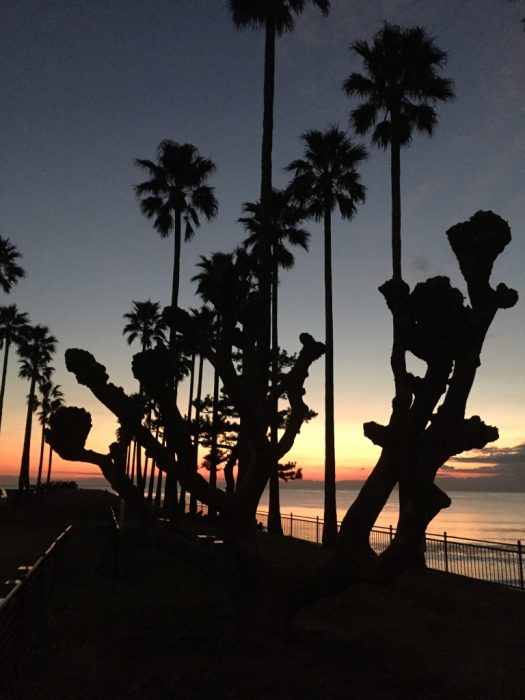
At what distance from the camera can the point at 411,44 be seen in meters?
20.5

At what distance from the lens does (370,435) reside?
7695mm

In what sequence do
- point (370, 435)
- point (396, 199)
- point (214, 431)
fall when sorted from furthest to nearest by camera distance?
point (214, 431) → point (396, 199) → point (370, 435)

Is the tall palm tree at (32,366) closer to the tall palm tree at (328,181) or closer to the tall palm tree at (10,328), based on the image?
the tall palm tree at (10,328)

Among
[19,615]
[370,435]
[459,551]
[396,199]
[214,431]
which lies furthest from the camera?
[214,431]

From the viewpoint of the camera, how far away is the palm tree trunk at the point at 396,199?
1920cm

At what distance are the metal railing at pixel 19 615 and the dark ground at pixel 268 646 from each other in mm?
238

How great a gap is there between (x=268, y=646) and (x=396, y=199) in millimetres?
15981

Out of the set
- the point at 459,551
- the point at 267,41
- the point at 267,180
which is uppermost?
the point at 267,41

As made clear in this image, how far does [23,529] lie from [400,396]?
21.4m

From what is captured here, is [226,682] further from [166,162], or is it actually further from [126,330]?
[126,330]

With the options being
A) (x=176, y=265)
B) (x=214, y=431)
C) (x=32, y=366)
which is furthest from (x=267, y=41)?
(x=32, y=366)

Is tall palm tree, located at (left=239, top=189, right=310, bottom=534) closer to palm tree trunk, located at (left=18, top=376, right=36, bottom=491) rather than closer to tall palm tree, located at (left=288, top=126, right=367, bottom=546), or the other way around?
tall palm tree, located at (left=288, top=126, right=367, bottom=546)

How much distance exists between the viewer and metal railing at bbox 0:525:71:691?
5.57 m

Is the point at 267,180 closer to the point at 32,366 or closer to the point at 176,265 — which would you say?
the point at 176,265
